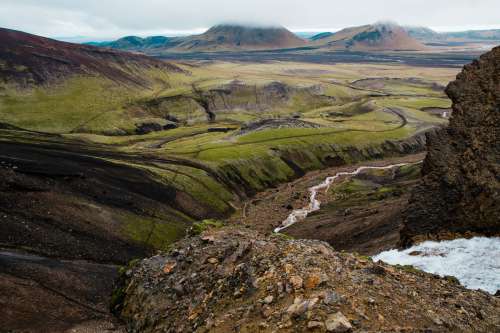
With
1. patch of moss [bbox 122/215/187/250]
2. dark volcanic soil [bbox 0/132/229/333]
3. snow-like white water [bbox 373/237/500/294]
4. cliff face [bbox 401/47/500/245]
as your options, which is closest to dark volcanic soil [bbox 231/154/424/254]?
cliff face [bbox 401/47/500/245]

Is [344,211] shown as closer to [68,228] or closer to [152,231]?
[152,231]

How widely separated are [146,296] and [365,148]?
479 feet

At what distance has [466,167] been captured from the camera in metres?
41.0

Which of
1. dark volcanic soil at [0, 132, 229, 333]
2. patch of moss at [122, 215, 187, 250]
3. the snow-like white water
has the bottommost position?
patch of moss at [122, 215, 187, 250]

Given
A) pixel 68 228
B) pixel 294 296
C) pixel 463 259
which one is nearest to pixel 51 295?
pixel 68 228

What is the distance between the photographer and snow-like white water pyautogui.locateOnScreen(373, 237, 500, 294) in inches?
1248

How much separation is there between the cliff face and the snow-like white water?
176cm

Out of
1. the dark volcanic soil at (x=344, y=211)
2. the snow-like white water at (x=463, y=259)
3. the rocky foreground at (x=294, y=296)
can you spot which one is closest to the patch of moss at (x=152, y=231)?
the dark volcanic soil at (x=344, y=211)

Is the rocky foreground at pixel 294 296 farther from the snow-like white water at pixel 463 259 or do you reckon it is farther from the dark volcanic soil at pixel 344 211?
the dark volcanic soil at pixel 344 211

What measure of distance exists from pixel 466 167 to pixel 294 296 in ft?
82.7

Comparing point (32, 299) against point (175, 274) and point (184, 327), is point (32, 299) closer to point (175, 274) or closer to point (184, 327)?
point (175, 274)

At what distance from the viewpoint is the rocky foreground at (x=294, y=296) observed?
876 inches

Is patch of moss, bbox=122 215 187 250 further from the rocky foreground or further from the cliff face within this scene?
the cliff face

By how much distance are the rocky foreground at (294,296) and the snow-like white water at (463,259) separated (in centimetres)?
435
